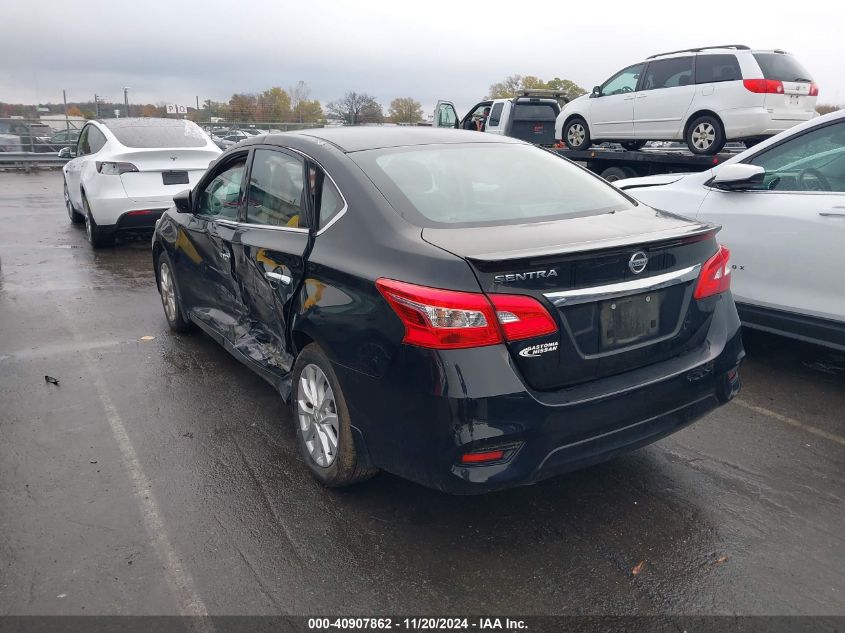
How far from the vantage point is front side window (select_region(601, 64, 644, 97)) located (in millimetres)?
12406

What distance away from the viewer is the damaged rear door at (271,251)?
11.9 ft

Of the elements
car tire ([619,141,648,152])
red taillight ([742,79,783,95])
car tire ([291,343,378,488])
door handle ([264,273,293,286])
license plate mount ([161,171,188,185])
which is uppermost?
red taillight ([742,79,783,95])

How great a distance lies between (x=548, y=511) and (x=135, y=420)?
8.37 feet

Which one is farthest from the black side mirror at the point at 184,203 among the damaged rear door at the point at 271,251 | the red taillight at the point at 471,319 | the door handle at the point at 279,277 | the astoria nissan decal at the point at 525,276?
the astoria nissan decal at the point at 525,276

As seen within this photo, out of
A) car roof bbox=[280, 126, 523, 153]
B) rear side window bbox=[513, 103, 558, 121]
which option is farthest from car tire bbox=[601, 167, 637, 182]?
car roof bbox=[280, 126, 523, 153]

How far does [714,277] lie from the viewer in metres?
3.28

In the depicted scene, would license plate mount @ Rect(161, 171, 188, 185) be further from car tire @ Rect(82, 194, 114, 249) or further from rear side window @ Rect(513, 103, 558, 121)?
rear side window @ Rect(513, 103, 558, 121)

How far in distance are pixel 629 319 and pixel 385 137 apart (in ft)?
5.89

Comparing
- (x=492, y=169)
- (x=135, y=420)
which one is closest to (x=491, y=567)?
(x=492, y=169)

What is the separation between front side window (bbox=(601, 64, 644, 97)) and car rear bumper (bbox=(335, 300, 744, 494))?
1054 cm

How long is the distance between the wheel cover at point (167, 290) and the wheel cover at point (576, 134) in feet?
31.9

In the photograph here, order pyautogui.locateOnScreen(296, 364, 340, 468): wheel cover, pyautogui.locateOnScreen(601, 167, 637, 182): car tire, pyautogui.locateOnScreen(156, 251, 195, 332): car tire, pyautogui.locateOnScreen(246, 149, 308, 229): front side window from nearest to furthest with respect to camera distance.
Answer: pyautogui.locateOnScreen(296, 364, 340, 468): wheel cover → pyautogui.locateOnScreen(246, 149, 308, 229): front side window → pyautogui.locateOnScreen(156, 251, 195, 332): car tire → pyautogui.locateOnScreen(601, 167, 637, 182): car tire

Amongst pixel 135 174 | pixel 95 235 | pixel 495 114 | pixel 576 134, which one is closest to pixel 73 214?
pixel 95 235

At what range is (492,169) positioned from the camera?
3.79 m
